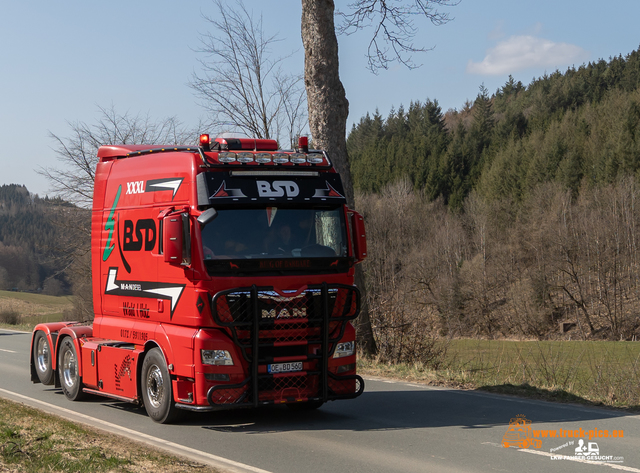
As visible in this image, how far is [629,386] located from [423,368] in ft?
13.4

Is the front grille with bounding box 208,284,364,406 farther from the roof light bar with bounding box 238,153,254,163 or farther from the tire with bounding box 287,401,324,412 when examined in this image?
the roof light bar with bounding box 238,153,254,163

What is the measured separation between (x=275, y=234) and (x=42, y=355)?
5948 millimetres

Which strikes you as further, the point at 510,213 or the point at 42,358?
the point at 510,213

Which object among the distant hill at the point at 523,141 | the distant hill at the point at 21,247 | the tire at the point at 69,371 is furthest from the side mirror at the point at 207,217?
the distant hill at the point at 21,247

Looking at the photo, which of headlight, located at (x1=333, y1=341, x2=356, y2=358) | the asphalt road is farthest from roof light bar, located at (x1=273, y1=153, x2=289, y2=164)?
the asphalt road

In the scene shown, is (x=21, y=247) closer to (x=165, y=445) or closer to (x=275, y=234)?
(x=275, y=234)

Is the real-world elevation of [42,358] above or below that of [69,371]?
above

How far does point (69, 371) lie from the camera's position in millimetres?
11031

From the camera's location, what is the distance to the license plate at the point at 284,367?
27.4 feet

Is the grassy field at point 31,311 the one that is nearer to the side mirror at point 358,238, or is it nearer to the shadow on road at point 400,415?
the shadow on road at point 400,415

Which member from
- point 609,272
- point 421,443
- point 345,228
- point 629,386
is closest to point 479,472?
point 421,443

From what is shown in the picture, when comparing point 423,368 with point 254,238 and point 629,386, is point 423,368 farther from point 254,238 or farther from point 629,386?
point 254,238

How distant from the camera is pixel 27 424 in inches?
319

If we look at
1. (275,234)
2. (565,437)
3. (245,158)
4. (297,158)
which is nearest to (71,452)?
(275,234)
